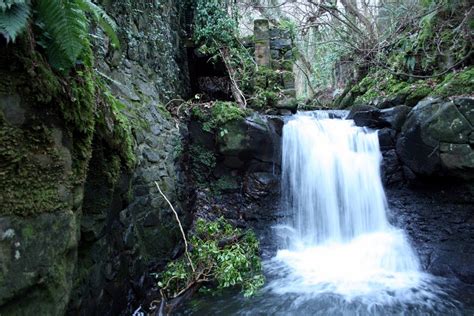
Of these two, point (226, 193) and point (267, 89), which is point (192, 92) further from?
point (226, 193)

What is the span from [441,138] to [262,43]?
17.9ft

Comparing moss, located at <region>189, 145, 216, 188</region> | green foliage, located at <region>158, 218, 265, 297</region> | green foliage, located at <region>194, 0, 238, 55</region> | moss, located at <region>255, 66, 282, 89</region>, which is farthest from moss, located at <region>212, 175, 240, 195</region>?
green foliage, located at <region>194, 0, 238, 55</region>

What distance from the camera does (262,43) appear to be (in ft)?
31.5

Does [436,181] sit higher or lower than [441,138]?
lower

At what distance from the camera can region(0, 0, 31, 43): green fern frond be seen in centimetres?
155

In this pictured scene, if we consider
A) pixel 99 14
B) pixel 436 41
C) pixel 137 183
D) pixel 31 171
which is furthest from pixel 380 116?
pixel 31 171

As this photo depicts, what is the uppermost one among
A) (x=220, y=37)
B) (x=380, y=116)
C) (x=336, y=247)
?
(x=220, y=37)

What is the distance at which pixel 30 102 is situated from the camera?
1.88 m

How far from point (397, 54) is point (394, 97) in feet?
6.81

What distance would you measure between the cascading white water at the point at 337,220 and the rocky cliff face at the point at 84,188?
2.09 m

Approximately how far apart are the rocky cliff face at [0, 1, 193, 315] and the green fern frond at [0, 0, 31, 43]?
0.26 m

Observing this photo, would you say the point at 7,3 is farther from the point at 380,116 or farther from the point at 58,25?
the point at 380,116

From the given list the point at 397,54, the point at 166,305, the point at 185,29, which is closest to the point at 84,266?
the point at 166,305

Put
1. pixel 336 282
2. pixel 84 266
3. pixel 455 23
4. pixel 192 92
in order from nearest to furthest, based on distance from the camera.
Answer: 1. pixel 84 266
2. pixel 336 282
3. pixel 455 23
4. pixel 192 92
